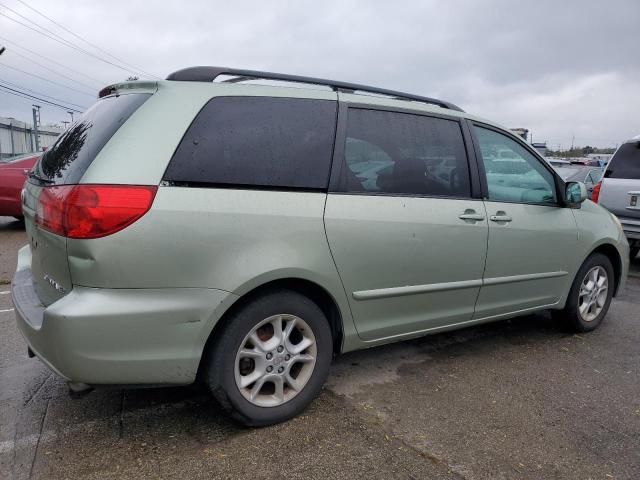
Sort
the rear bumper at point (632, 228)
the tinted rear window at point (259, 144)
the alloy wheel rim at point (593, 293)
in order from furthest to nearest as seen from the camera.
Answer: the rear bumper at point (632, 228) < the alloy wheel rim at point (593, 293) < the tinted rear window at point (259, 144)

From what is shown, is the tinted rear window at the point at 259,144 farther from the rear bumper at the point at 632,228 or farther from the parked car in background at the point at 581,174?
the parked car in background at the point at 581,174

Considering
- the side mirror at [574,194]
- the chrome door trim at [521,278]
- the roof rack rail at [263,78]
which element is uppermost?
the roof rack rail at [263,78]

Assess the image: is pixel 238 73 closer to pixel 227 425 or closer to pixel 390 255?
pixel 390 255

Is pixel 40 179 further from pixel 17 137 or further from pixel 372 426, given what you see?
pixel 17 137

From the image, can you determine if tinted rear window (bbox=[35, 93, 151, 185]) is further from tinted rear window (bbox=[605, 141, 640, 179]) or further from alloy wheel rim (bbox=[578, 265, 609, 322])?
tinted rear window (bbox=[605, 141, 640, 179])

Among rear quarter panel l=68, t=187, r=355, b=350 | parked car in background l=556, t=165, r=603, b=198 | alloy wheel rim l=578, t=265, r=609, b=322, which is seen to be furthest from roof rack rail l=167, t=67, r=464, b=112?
parked car in background l=556, t=165, r=603, b=198

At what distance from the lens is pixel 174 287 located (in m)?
2.39

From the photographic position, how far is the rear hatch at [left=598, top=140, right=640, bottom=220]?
24.1 feet

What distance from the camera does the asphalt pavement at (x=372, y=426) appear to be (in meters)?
2.46

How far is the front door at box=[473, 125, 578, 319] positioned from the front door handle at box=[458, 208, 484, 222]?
0.39 ft

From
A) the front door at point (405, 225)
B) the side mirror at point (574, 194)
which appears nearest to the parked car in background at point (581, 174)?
the side mirror at point (574, 194)

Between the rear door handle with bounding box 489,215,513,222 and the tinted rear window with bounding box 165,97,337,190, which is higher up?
the tinted rear window with bounding box 165,97,337,190

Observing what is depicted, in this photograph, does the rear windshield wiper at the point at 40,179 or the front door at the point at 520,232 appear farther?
the front door at the point at 520,232

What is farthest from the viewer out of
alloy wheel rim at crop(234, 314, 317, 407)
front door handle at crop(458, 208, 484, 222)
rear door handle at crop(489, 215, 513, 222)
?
rear door handle at crop(489, 215, 513, 222)
